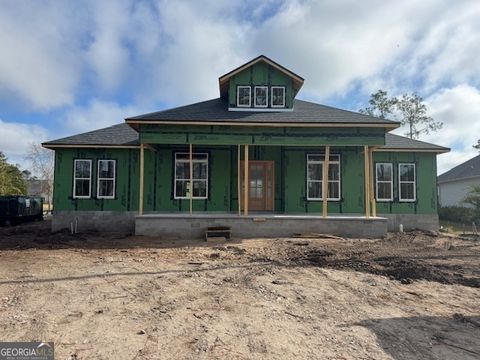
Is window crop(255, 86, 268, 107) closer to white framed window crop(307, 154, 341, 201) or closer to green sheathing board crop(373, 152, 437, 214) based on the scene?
white framed window crop(307, 154, 341, 201)

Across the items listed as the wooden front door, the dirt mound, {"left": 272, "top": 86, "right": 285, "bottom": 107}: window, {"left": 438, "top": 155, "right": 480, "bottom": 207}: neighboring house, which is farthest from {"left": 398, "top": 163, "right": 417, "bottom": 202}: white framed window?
{"left": 438, "top": 155, "right": 480, "bottom": 207}: neighboring house

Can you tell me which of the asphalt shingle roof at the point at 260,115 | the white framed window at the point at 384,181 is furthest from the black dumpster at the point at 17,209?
the white framed window at the point at 384,181

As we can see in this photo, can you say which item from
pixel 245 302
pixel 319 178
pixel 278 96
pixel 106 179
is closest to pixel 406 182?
pixel 319 178

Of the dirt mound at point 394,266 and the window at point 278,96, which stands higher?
the window at point 278,96

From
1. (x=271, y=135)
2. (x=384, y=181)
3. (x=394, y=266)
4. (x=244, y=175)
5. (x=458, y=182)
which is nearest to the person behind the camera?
(x=394, y=266)

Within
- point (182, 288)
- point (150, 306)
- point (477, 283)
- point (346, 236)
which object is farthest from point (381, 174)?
point (150, 306)

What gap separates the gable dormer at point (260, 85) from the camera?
15.1 meters

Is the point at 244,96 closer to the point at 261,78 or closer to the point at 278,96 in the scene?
the point at 261,78

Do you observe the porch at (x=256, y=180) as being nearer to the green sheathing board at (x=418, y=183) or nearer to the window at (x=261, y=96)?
the green sheathing board at (x=418, y=183)

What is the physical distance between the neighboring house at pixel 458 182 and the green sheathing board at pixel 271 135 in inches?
668

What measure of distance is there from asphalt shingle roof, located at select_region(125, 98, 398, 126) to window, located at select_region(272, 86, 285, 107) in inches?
25.3

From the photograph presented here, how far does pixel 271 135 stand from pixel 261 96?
115 inches

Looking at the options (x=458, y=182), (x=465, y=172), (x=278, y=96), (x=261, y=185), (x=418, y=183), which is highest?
(x=278, y=96)

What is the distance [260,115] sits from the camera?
13867 millimetres
